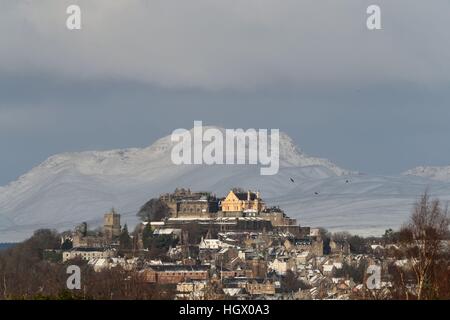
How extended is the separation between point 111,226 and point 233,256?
26.6m

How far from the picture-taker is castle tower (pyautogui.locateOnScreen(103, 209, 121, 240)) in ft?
605

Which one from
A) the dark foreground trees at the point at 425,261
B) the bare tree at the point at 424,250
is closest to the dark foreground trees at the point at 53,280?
the dark foreground trees at the point at 425,261

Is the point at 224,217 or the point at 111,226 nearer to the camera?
the point at 111,226

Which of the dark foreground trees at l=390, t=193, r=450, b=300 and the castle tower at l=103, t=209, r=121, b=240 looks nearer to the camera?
the dark foreground trees at l=390, t=193, r=450, b=300

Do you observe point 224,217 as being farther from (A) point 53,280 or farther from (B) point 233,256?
(A) point 53,280

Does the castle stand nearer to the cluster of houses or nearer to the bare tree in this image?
the cluster of houses

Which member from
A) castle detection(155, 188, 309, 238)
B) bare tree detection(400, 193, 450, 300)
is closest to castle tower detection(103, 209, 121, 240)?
castle detection(155, 188, 309, 238)

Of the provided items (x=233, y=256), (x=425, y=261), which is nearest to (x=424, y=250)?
(x=425, y=261)

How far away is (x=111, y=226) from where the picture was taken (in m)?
191

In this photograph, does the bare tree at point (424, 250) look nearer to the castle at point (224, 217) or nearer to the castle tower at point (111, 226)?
the castle tower at point (111, 226)

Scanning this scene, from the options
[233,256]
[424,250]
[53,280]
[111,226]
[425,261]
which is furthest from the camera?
[111,226]

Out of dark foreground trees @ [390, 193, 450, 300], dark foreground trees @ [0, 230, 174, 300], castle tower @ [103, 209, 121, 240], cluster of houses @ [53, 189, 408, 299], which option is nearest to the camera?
dark foreground trees @ [390, 193, 450, 300]
